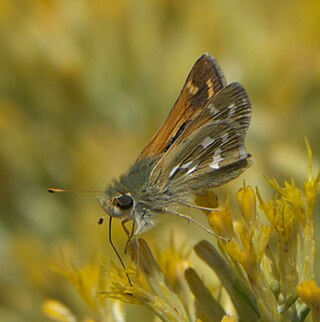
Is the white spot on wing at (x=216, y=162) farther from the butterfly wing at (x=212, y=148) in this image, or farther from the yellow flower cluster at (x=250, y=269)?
the yellow flower cluster at (x=250, y=269)

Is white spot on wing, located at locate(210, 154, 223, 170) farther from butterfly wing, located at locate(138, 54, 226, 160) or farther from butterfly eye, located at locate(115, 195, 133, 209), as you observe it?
butterfly eye, located at locate(115, 195, 133, 209)

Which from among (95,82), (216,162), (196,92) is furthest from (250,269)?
(95,82)

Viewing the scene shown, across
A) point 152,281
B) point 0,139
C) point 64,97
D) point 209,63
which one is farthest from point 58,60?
point 152,281

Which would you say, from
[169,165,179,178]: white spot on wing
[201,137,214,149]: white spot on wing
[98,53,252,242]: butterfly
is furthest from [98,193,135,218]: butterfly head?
[201,137,214,149]: white spot on wing

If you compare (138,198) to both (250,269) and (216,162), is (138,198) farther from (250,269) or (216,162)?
(250,269)

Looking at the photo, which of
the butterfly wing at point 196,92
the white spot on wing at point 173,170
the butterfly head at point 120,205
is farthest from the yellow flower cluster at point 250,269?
the butterfly wing at point 196,92

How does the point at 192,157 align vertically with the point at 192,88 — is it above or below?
below

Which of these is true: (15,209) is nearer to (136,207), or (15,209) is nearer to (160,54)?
(160,54)
